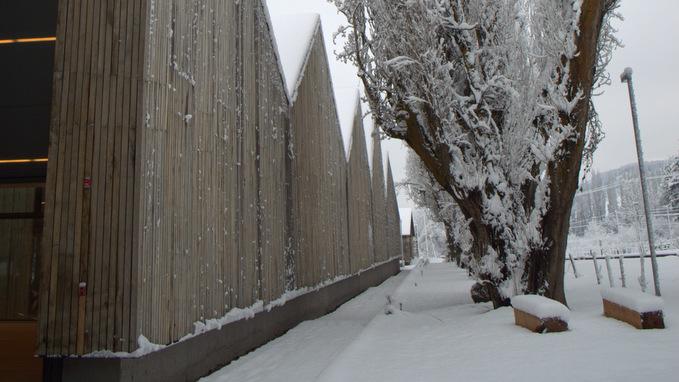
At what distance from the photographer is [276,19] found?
1631 cm

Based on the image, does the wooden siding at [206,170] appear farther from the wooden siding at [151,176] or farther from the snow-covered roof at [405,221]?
the snow-covered roof at [405,221]

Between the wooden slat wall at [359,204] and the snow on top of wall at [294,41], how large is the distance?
14.6 ft

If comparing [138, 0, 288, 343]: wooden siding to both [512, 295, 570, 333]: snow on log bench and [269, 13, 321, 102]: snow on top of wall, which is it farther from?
[512, 295, 570, 333]: snow on log bench

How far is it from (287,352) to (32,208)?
7928 millimetres

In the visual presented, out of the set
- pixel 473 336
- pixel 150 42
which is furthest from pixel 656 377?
pixel 150 42

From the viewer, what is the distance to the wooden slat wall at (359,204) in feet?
62.1

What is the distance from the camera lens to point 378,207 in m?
29.0

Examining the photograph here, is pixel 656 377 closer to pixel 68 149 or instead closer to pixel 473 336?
pixel 473 336

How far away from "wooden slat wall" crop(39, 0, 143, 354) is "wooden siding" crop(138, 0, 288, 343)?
18 cm

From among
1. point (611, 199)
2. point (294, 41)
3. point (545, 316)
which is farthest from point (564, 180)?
point (611, 199)

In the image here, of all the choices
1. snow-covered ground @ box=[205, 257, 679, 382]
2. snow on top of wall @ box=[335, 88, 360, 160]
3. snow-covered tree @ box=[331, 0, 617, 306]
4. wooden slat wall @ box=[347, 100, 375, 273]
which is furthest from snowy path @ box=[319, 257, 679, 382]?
snow on top of wall @ box=[335, 88, 360, 160]

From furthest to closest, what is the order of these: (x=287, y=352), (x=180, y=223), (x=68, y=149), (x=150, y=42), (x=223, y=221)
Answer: (x=287, y=352)
(x=223, y=221)
(x=180, y=223)
(x=150, y=42)
(x=68, y=149)

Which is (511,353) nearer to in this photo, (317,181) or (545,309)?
(545,309)

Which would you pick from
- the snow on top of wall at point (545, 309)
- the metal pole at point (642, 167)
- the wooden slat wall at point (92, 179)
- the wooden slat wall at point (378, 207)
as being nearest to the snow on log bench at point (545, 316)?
the snow on top of wall at point (545, 309)
